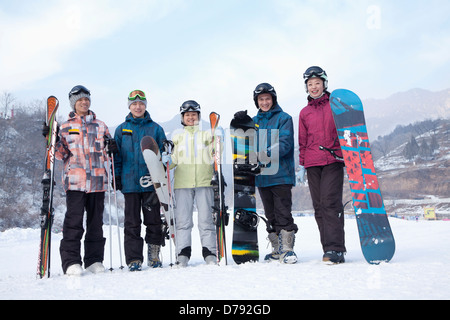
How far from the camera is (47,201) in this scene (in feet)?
13.3

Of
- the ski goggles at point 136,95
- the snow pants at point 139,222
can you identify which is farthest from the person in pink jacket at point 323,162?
the ski goggles at point 136,95

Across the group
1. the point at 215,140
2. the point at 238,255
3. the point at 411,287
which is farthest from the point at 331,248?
the point at 215,140

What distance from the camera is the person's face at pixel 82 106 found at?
14.6 ft

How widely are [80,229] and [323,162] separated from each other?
115 inches

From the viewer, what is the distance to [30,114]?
7006 centimetres

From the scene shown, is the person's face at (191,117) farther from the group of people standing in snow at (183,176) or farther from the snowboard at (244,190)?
the snowboard at (244,190)

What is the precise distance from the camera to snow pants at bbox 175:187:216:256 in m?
4.44

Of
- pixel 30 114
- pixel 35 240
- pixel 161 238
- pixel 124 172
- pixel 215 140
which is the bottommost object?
pixel 35 240

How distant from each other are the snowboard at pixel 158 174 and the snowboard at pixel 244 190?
838 millimetres

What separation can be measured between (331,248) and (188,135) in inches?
87.8

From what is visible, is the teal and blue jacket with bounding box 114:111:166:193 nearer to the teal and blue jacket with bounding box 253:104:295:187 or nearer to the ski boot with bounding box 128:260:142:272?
the ski boot with bounding box 128:260:142:272

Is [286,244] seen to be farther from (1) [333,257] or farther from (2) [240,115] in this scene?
(2) [240,115]

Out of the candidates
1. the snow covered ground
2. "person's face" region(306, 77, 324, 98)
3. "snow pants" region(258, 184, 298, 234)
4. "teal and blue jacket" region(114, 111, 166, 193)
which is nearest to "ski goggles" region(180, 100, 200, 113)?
"teal and blue jacket" region(114, 111, 166, 193)
